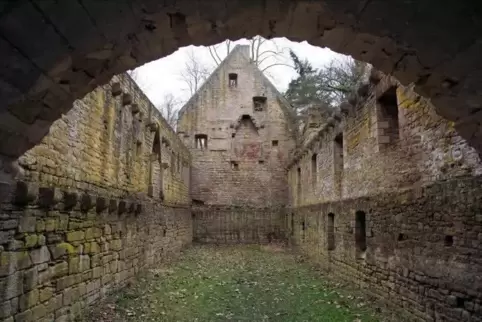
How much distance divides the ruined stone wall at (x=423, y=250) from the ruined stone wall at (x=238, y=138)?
1332cm

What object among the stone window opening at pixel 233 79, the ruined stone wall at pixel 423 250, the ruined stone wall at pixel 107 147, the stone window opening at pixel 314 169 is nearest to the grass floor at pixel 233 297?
the ruined stone wall at pixel 423 250

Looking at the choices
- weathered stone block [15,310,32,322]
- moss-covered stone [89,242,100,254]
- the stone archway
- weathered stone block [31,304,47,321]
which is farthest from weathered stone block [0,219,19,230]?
moss-covered stone [89,242,100,254]

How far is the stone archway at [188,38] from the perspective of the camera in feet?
8.11

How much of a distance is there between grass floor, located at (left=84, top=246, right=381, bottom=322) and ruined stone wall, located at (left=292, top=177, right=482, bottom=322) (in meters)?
0.78

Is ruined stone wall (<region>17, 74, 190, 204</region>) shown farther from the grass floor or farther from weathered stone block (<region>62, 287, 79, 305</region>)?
the grass floor

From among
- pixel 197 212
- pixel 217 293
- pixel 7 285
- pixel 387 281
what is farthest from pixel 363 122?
pixel 197 212

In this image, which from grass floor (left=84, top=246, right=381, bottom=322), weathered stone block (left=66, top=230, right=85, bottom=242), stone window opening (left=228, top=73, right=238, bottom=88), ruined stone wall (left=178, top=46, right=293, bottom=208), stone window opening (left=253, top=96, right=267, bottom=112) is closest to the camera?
weathered stone block (left=66, top=230, right=85, bottom=242)

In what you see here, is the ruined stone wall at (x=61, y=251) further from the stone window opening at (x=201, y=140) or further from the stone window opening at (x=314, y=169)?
the stone window opening at (x=201, y=140)

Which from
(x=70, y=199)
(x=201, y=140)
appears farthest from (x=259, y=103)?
(x=70, y=199)

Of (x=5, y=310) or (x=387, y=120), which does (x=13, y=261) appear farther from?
(x=387, y=120)

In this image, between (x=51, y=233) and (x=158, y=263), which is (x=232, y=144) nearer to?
(x=158, y=263)

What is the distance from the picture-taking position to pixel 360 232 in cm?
962

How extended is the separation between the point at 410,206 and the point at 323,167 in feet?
23.0

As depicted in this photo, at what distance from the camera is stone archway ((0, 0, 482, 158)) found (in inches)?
97.3
